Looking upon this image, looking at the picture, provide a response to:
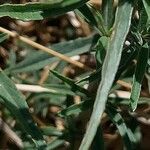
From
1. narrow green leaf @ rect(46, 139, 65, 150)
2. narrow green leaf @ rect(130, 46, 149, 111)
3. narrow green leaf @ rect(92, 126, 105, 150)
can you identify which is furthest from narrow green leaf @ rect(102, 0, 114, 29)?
narrow green leaf @ rect(46, 139, 65, 150)

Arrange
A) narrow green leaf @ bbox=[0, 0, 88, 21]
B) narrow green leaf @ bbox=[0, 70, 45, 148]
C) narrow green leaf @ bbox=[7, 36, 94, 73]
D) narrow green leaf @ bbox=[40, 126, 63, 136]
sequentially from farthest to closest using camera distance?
narrow green leaf @ bbox=[40, 126, 63, 136] < narrow green leaf @ bbox=[7, 36, 94, 73] < narrow green leaf @ bbox=[0, 70, 45, 148] < narrow green leaf @ bbox=[0, 0, 88, 21]

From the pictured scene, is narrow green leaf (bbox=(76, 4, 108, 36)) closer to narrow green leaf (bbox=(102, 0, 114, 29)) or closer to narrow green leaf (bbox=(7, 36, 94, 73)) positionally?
narrow green leaf (bbox=(102, 0, 114, 29))

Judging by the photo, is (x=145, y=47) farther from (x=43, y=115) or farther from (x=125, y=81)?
(x=43, y=115)

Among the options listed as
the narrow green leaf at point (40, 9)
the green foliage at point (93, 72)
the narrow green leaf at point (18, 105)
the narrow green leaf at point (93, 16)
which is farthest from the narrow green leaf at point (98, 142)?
the narrow green leaf at point (40, 9)

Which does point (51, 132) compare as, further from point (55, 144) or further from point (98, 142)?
point (98, 142)

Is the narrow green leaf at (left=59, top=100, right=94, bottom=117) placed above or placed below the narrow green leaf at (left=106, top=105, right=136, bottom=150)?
above

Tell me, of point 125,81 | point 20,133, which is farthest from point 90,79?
point 20,133

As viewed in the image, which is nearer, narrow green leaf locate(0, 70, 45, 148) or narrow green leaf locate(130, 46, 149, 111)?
narrow green leaf locate(130, 46, 149, 111)
